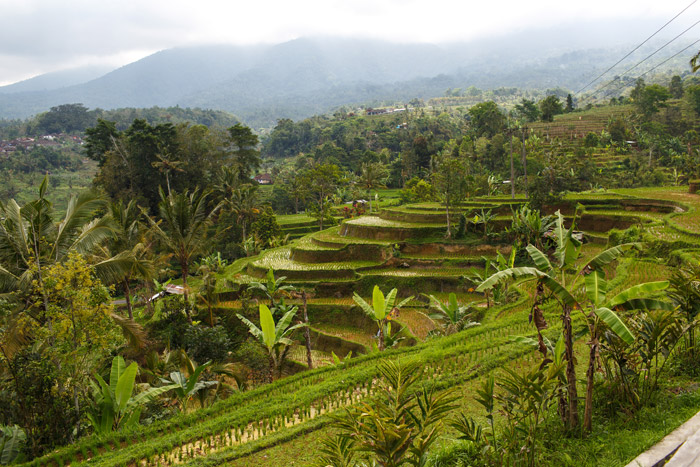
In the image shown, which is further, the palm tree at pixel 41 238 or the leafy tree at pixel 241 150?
the leafy tree at pixel 241 150

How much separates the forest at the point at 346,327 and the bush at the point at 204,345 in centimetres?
5

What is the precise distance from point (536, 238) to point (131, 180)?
2517 centimetres

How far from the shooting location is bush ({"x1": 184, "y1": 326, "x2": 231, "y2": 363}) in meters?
11.6

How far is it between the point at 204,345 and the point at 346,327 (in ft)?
18.3

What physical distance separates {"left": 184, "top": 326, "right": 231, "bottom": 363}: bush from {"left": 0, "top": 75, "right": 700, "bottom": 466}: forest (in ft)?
0.17

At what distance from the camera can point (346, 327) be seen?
51.7 ft

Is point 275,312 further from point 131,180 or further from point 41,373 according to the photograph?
point 131,180

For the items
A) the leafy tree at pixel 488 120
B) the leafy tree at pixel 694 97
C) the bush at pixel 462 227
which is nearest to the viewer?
the bush at pixel 462 227

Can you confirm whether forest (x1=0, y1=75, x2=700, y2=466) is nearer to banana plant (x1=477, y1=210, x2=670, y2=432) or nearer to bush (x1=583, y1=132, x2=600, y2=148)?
banana plant (x1=477, y1=210, x2=670, y2=432)

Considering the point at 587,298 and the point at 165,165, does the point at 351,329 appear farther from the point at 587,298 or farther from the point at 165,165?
the point at 165,165

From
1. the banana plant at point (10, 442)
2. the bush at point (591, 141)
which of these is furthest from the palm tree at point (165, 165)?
the bush at point (591, 141)

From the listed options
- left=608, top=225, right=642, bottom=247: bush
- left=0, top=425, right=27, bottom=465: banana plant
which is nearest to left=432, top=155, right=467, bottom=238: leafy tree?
left=608, top=225, right=642, bottom=247: bush

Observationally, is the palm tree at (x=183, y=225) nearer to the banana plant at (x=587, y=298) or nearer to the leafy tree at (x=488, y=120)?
the banana plant at (x=587, y=298)

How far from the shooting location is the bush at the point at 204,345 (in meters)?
11.6
